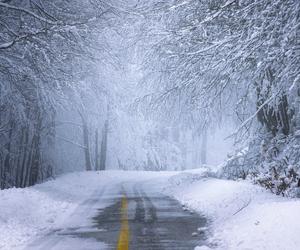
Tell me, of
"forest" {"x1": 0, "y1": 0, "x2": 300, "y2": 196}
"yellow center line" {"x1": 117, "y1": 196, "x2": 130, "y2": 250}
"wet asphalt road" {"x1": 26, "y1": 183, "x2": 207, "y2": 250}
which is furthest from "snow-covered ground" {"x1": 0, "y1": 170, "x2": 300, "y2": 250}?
"yellow center line" {"x1": 117, "y1": 196, "x2": 130, "y2": 250}

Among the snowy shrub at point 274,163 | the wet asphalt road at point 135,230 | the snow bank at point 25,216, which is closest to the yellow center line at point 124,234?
the wet asphalt road at point 135,230

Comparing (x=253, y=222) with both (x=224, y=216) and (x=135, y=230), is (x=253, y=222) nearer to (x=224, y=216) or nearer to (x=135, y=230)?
(x=224, y=216)

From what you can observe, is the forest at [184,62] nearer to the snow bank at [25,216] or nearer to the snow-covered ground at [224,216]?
the snow-covered ground at [224,216]

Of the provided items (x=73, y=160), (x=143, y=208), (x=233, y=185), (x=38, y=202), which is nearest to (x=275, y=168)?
(x=233, y=185)

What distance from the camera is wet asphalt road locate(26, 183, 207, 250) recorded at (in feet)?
31.3

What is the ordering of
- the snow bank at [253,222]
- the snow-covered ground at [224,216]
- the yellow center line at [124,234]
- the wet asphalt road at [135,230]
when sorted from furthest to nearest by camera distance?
the wet asphalt road at [135,230] < the yellow center line at [124,234] < the snow-covered ground at [224,216] < the snow bank at [253,222]

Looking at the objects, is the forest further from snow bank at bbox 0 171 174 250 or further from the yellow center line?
snow bank at bbox 0 171 174 250

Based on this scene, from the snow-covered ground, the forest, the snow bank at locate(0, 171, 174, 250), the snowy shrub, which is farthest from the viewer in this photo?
the snowy shrub

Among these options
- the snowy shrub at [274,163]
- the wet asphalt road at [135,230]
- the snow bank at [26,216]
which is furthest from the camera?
the snowy shrub at [274,163]

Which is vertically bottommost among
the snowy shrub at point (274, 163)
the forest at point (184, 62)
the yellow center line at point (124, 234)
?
the yellow center line at point (124, 234)

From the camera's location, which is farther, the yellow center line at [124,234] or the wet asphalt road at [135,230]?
the wet asphalt road at [135,230]

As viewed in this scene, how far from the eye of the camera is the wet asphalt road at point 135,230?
9.55m

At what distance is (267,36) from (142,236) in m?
4.62

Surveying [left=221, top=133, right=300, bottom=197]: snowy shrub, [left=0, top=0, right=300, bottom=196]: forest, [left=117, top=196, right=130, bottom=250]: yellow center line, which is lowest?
A: [left=117, top=196, right=130, bottom=250]: yellow center line
